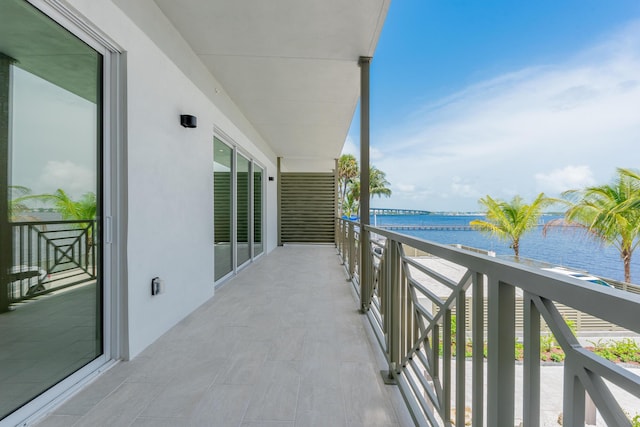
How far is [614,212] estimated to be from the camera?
3.12 meters

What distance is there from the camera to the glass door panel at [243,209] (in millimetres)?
4851

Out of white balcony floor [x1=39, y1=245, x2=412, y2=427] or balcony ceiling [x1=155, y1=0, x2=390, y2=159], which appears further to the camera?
balcony ceiling [x1=155, y1=0, x2=390, y2=159]

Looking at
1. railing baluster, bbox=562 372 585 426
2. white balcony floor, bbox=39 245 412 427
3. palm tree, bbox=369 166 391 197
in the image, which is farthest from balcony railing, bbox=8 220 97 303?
palm tree, bbox=369 166 391 197

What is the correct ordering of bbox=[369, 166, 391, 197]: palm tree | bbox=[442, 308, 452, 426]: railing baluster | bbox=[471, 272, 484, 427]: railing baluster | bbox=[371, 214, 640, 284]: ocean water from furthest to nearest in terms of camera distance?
1. bbox=[369, 166, 391, 197]: palm tree
2. bbox=[371, 214, 640, 284]: ocean water
3. bbox=[442, 308, 452, 426]: railing baluster
4. bbox=[471, 272, 484, 427]: railing baluster

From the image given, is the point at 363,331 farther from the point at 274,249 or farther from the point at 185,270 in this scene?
the point at 274,249

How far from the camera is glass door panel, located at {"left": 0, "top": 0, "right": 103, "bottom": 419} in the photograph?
1366mm

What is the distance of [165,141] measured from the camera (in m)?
2.46

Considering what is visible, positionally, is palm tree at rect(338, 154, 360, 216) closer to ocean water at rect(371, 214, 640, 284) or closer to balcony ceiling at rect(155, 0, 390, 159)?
ocean water at rect(371, 214, 640, 284)

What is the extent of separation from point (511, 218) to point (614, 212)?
22.2 ft

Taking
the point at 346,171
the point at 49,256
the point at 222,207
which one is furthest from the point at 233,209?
the point at 346,171

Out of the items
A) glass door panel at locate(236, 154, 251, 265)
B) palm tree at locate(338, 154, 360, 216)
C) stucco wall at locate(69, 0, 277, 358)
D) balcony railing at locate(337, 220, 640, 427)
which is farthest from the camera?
palm tree at locate(338, 154, 360, 216)

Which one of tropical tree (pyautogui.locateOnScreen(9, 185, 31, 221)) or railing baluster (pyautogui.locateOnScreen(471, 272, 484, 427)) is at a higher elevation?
tropical tree (pyautogui.locateOnScreen(9, 185, 31, 221))

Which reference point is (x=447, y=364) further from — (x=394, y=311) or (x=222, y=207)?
(x=222, y=207)

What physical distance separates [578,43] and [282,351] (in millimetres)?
17929
